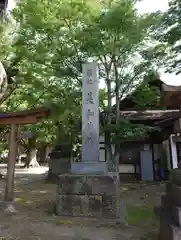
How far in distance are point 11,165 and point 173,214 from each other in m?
5.12

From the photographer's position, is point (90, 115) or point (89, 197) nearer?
point (89, 197)

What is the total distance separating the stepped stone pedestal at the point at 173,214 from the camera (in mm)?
3213

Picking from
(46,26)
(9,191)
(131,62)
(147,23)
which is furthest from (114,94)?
(9,191)

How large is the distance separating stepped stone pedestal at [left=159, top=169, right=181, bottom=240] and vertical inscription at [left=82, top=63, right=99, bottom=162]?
2331 mm

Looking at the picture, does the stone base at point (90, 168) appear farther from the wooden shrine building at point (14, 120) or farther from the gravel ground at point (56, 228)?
the wooden shrine building at point (14, 120)

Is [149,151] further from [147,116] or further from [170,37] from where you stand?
[170,37]

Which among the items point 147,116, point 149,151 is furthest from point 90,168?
point 147,116

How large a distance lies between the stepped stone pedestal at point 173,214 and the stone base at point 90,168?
1.82m

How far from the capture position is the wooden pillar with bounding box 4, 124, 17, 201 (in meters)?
6.52

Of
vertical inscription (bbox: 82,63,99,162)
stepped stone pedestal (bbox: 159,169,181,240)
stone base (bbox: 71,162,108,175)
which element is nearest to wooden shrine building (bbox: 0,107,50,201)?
vertical inscription (bbox: 82,63,99,162)

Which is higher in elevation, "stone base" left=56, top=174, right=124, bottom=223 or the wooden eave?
the wooden eave

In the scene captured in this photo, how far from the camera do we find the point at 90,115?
6305 millimetres

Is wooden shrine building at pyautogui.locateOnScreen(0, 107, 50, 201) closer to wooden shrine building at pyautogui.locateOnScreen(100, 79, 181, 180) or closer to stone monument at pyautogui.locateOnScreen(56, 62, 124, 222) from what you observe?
stone monument at pyautogui.locateOnScreen(56, 62, 124, 222)

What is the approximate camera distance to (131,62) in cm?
1050
